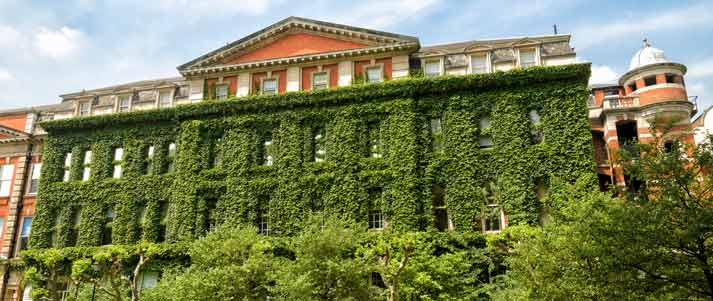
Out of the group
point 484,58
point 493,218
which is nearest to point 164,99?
point 484,58

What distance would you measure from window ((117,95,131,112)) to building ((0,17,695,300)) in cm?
9

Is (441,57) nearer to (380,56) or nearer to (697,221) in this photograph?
(380,56)

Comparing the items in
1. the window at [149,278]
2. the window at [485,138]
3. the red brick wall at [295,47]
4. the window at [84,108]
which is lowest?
the window at [149,278]

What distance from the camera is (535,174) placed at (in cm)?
2823

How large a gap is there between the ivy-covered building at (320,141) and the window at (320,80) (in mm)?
119

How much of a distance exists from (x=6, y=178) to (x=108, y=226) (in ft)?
33.8

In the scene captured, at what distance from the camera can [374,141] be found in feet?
102

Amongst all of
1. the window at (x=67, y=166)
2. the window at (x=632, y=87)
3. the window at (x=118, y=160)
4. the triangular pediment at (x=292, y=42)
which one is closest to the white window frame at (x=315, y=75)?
the triangular pediment at (x=292, y=42)

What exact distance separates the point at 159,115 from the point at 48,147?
27.3 feet

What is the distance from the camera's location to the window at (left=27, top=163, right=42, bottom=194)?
37594 millimetres

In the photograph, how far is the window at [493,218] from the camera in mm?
28117

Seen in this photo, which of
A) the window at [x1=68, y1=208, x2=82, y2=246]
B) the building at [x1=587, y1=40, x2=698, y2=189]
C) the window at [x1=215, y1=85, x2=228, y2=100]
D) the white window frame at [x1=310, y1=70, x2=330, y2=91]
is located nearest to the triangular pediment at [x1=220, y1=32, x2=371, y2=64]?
the white window frame at [x1=310, y1=70, x2=330, y2=91]

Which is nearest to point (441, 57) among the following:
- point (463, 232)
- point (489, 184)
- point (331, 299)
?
point (489, 184)

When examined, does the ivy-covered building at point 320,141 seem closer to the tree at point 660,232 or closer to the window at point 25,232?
the window at point 25,232
